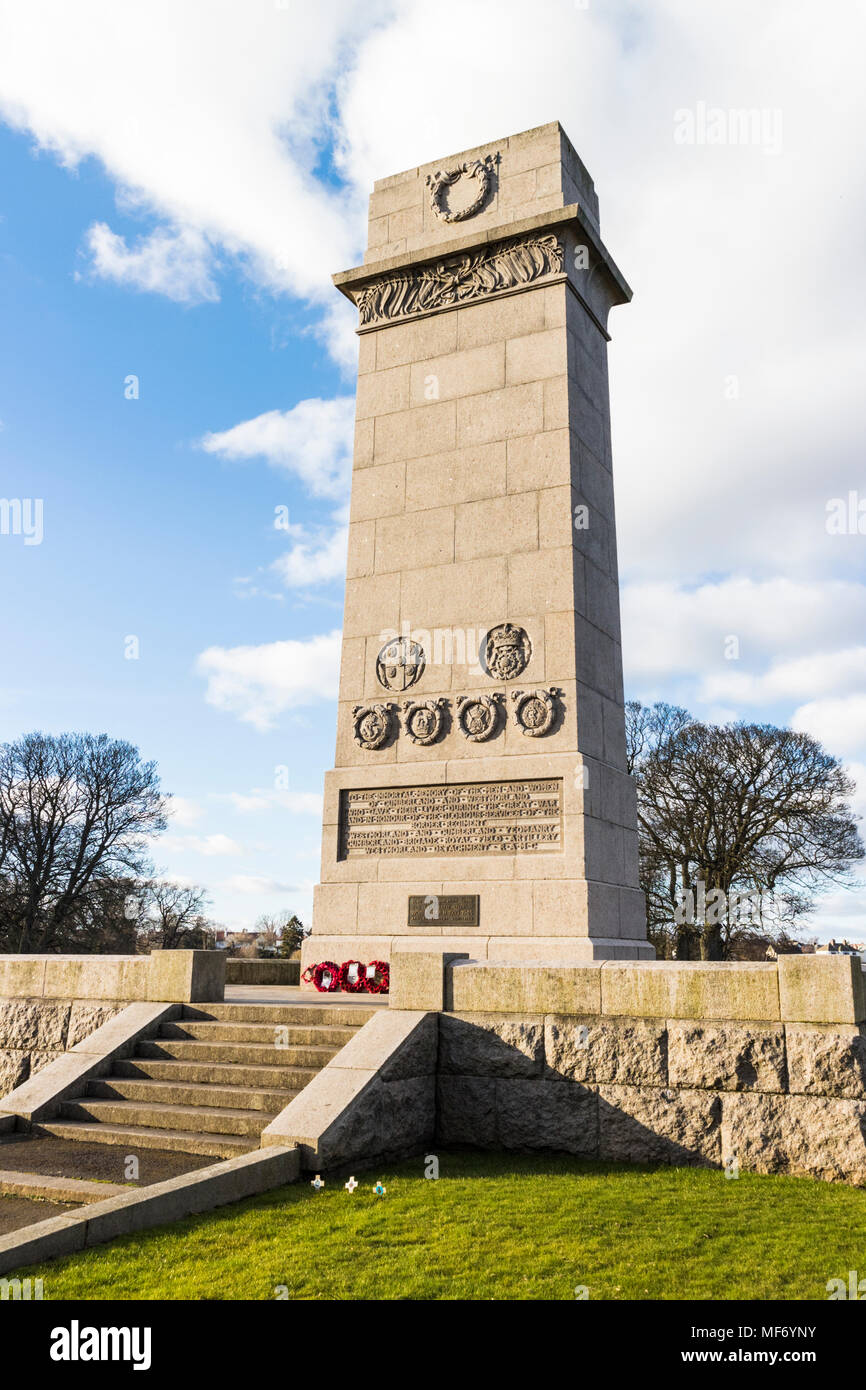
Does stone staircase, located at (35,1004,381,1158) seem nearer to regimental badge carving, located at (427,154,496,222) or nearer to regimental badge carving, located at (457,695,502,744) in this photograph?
regimental badge carving, located at (457,695,502,744)

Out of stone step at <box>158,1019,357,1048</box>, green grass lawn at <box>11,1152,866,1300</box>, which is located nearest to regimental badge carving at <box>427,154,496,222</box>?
stone step at <box>158,1019,357,1048</box>

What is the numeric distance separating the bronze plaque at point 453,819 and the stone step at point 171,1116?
17.9ft

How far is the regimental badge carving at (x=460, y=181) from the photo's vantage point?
16156mm

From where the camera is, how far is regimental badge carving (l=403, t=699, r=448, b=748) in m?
14.1

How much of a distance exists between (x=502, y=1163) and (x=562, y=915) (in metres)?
4.44

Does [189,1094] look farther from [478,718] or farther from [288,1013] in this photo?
[478,718]

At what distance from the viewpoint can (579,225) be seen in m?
15.3

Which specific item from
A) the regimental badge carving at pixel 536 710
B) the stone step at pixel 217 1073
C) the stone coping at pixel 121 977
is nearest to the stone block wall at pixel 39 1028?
the stone coping at pixel 121 977

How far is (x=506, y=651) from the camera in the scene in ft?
45.9

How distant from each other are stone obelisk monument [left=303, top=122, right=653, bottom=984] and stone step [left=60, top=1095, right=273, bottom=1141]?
4759 mm

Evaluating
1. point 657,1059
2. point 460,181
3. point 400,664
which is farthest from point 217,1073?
point 460,181

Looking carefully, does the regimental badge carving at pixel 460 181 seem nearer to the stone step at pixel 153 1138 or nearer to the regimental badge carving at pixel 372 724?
the regimental badge carving at pixel 372 724

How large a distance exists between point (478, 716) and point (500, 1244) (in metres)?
8.38
